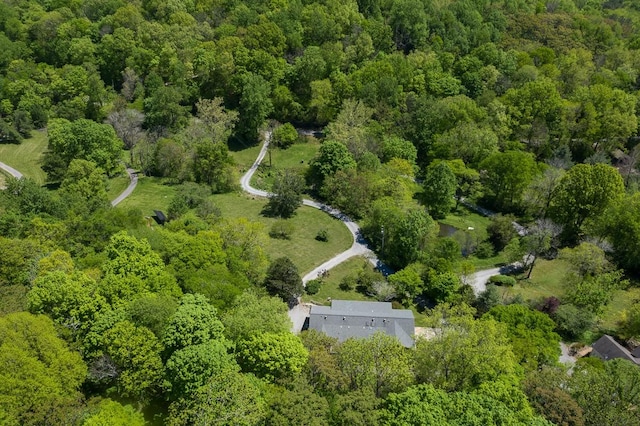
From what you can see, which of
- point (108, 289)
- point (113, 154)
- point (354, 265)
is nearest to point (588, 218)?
point (354, 265)

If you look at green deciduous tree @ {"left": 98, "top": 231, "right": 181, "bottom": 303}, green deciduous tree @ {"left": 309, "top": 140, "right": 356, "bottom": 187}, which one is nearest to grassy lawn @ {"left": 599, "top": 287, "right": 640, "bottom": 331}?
green deciduous tree @ {"left": 309, "top": 140, "right": 356, "bottom": 187}

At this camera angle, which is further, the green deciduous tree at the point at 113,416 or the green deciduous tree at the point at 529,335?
the green deciduous tree at the point at 529,335

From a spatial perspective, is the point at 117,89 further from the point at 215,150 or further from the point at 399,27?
the point at 399,27

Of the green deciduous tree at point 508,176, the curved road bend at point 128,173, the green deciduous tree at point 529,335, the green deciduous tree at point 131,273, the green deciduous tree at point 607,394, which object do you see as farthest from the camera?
the curved road bend at point 128,173

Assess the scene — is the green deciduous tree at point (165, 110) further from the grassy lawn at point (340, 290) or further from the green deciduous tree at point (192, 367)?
the green deciduous tree at point (192, 367)

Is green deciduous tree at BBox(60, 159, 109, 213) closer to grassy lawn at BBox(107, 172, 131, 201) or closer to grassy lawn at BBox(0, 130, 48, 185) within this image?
grassy lawn at BBox(107, 172, 131, 201)

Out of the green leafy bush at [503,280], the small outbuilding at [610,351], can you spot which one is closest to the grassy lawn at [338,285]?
the green leafy bush at [503,280]

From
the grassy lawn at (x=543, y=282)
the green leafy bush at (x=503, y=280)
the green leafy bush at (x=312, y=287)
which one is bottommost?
the grassy lawn at (x=543, y=282)
